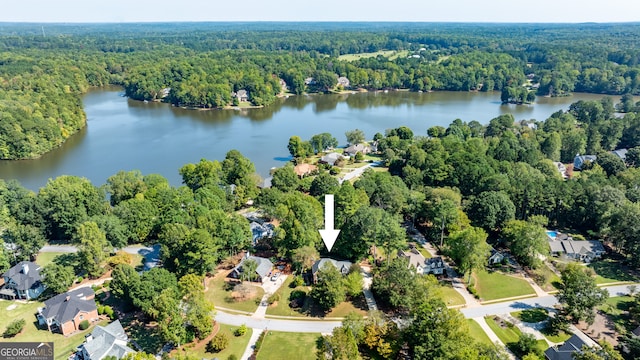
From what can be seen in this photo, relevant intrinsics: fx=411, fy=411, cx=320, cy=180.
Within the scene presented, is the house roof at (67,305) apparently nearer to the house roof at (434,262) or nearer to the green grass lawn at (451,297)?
the green grass lawn at (451,297)

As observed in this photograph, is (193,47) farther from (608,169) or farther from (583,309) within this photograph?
(583,309)

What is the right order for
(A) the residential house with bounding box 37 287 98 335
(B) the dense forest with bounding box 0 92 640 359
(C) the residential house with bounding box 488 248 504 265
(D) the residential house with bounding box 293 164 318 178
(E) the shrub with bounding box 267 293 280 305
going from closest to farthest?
1. (A) the residential house with bounding box 37 287 98 335
2. (B) the dense forest with bounding box 0 92 640 359
3. (E) the shrub with bounding box 267 293 280 305
4. (C) the residential house with bounding box 488 248 504 265
5. (D) the residential house with bounding box 293 164 318 178

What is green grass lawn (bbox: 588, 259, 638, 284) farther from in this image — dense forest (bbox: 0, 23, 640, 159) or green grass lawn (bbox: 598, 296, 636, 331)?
dense forest (bbox: 0, 23, 640, 159)

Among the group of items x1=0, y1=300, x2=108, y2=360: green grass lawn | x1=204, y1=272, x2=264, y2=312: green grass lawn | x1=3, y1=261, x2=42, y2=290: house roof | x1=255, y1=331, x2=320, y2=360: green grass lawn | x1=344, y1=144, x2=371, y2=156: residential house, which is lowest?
x1=255, y1=331, x2=320, y2=360: green grass lawn

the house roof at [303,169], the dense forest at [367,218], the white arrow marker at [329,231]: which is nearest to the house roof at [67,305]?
the dense forest at [367,218]

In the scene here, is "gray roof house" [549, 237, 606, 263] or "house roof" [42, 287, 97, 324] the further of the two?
"gray roof house" [549, 237, 606, 263]

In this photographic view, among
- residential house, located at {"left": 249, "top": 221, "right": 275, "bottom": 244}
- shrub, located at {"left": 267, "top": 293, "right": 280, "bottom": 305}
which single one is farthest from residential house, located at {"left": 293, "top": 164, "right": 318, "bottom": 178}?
shrub, located at {"left": 267, "top": 293, "right": 280, "bottom": 305}
